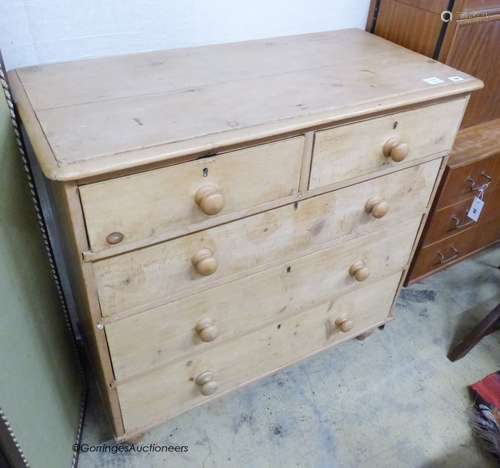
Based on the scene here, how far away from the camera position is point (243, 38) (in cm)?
132

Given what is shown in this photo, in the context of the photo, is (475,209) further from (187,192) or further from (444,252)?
(187,192)

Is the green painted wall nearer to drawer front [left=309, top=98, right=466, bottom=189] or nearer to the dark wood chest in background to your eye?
drawer front [left=309, top=98, right=466, bottom=189]

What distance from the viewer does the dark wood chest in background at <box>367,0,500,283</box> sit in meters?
1.29

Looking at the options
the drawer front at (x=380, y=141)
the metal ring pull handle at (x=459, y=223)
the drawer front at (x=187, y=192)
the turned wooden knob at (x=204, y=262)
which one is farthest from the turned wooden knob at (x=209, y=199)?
the metal ring pull handle at (x=459, y=223)

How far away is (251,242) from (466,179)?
2.84 ft

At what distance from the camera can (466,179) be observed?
1.54m

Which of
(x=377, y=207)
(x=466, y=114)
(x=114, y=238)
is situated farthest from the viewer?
(x=466, y=114)

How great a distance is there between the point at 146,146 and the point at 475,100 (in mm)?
1198

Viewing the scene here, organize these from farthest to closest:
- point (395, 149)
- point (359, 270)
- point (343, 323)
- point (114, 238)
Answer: point (343, 323)
point (359, 270)
point (395, 149)
point (114, 238)

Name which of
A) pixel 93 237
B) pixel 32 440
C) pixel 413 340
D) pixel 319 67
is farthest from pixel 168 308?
pixel 413 340

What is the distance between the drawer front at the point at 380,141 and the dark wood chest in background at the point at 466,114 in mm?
273

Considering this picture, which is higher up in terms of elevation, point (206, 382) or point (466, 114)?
point (466, 114)

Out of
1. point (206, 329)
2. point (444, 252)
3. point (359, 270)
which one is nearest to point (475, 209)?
point (444, 252)

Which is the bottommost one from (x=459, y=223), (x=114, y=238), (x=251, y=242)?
(x=459, y=223)
